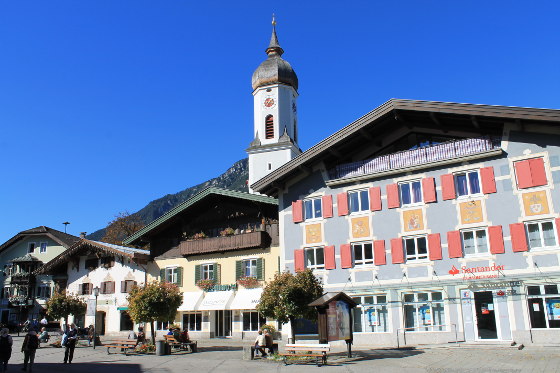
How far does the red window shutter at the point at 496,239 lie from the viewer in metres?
23.5

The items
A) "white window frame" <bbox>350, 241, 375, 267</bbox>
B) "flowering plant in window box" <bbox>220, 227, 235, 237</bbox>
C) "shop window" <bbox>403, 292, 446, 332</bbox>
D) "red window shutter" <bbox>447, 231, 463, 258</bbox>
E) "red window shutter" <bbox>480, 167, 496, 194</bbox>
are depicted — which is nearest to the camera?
"red window shutter" <bbox>480, 167, 496, 194</bbox>

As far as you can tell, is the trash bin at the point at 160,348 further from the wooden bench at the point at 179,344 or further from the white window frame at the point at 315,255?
the white window frame at the point at 315,255

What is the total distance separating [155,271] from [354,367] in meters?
22.5

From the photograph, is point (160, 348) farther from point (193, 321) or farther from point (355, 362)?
point (193, 321)

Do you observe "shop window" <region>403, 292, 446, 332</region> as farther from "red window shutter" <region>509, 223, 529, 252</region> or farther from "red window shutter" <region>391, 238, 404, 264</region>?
"red window shutter" <region>509, 223, 529, 252</region>

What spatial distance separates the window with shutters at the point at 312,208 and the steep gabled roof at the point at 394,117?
5.80 ft

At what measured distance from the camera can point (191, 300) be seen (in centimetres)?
3422

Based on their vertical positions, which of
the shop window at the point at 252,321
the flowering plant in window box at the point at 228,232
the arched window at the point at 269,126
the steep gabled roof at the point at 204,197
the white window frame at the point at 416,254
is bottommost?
the shop window at the point at 252,321

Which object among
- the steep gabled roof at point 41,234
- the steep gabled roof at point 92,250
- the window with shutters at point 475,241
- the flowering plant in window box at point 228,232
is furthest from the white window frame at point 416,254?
the steep gabled roof at point 41,234

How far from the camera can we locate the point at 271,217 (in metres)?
32.7

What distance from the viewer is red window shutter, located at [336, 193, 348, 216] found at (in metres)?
27.8

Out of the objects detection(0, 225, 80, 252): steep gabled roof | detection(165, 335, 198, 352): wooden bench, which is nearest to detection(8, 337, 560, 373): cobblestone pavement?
detection(165, 335, 198, 352): wooden bench

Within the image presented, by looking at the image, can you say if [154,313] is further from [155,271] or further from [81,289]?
[81,289]

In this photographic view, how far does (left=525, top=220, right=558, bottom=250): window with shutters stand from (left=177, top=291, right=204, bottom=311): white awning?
20.3 metres
